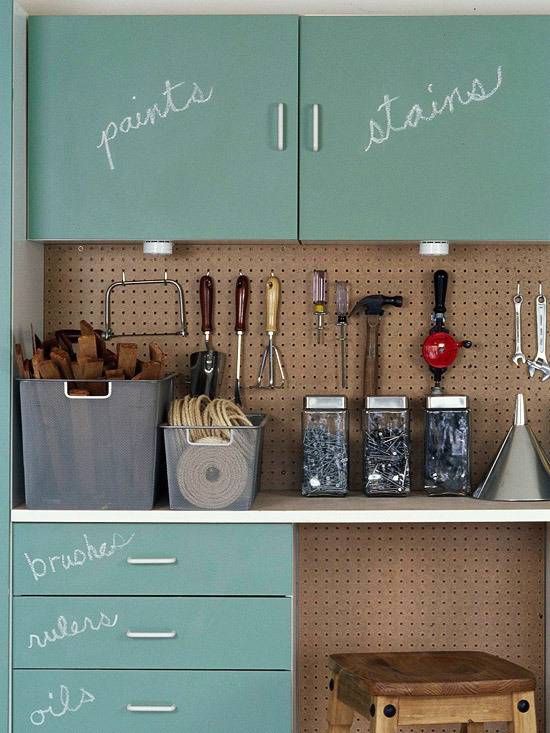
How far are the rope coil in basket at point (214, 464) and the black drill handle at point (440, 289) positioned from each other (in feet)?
2.25

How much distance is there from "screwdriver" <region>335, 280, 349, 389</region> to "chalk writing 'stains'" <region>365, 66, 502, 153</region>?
1.44 ft

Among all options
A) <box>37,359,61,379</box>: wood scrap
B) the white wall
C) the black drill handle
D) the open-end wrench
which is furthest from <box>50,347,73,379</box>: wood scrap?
the open-end wrench

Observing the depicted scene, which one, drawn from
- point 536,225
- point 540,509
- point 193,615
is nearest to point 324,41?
point 536,225

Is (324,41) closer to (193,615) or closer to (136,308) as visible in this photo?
(136,308)

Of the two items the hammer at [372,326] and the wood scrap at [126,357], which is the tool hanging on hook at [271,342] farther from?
the wood scrap at [126,357]

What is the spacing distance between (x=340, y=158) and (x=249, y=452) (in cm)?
78

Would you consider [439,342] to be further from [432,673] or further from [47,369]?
[47,369]

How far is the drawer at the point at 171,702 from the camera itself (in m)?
2.40

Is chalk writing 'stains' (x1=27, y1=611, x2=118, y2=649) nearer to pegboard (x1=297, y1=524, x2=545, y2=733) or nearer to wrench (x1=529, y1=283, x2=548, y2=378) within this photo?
pegboard (x1=297, y1=524, x2=545, y2=733)

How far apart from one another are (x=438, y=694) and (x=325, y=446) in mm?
710

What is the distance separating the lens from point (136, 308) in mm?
2838

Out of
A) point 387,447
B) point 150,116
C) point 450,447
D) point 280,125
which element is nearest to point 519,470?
point 450,447

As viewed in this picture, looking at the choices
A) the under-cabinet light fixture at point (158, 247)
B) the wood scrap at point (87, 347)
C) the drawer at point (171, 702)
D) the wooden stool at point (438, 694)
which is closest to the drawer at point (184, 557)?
the drawer at point (171, 702)

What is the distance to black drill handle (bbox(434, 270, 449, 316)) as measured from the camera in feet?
9.05
